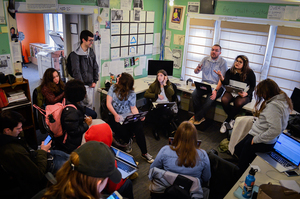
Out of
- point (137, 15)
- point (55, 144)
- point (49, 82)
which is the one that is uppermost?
point (137, 15)

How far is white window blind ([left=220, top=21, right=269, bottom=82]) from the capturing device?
430 cm

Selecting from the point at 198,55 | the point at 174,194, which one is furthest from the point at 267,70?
the point at 174,194

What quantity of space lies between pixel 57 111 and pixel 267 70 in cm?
366

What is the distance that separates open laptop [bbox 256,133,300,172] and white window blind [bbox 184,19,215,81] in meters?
2.77

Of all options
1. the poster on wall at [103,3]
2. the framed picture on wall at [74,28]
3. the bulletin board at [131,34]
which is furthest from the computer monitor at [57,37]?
the poster on wall at [103,3]

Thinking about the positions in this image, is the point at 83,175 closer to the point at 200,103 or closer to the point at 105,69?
the point at 105,69

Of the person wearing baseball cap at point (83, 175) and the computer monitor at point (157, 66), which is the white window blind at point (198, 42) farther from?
the person wearing baseball cap at point (83, 175)

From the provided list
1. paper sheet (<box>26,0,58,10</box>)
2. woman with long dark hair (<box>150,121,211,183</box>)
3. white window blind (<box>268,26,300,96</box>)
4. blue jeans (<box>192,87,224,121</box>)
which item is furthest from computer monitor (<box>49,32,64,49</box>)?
woman with long dark hair (<box>150,121,211,183</box>)

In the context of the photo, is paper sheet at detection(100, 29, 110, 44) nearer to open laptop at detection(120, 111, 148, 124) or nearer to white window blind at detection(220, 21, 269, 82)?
open laptop at detection(120, 111, 148, 124)

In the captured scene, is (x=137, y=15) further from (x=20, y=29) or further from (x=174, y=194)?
(x=20, y=29)

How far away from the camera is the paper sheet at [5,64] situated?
10.4 ft

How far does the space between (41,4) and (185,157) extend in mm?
2810

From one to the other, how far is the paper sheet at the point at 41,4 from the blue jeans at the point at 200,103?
9.04 feet

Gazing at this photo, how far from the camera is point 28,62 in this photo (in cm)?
834
